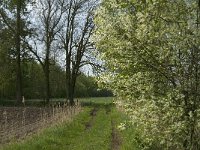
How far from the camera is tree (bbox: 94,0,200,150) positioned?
12032mm

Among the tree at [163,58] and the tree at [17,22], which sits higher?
the tree at [17,22]

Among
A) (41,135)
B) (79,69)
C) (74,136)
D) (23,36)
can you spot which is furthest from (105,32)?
(79,69)

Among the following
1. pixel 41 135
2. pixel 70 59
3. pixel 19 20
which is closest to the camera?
pixel 41 135

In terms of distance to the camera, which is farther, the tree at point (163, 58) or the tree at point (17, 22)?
the tree at point (17, 22)

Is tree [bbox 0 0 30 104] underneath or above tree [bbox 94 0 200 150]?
above

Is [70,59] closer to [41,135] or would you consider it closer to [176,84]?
[41,135]

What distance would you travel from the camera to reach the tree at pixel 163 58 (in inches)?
474

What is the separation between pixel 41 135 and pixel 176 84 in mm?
13337

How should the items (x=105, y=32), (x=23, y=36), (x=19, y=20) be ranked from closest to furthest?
1. (x=105, y=32)
2. (x=19, y=20)
3. (x=23, y=36)

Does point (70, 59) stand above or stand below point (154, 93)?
above

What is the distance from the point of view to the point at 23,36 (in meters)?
68.4

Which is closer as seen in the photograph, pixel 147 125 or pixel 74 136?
pixel 147 125

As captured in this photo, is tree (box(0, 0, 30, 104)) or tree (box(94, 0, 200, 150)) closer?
tree (box(94, 0, 200, 150))

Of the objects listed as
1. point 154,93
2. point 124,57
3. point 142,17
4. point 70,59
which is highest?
point 70,59
